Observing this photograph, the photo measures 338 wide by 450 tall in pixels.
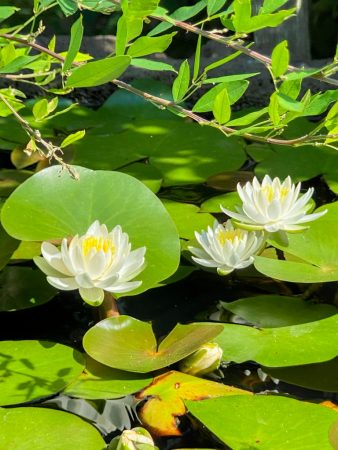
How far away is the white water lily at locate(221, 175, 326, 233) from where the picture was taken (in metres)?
1.22

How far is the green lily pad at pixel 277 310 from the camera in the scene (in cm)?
119

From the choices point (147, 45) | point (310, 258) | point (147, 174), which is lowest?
point (147, 174)

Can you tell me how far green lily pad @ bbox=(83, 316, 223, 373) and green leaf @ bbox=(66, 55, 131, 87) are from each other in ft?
1.16

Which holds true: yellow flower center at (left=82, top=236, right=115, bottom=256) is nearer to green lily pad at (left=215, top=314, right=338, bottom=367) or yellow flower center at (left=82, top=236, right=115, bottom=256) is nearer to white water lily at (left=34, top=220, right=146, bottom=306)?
white water lily at (left=34, top=220, right=146, bottom=306)

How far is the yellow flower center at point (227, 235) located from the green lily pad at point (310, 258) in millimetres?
51

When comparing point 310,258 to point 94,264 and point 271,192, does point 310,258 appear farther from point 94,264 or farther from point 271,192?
point 94,264

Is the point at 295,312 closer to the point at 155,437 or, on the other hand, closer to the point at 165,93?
the point at 155,437

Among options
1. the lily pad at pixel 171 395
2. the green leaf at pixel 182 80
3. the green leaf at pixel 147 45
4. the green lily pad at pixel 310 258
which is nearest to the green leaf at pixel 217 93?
the green leaf at pixel 182 80

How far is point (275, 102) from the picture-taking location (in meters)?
1.05

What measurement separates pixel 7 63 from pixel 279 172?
86cm

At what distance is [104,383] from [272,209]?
38cm

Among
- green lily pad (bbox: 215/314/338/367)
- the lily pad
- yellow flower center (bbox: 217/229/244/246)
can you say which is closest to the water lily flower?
yellow flower center (bbox: 217/229/244/246)

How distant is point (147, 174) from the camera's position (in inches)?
69.1

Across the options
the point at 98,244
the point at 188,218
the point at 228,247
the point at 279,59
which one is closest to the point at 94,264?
the point at 98,244
